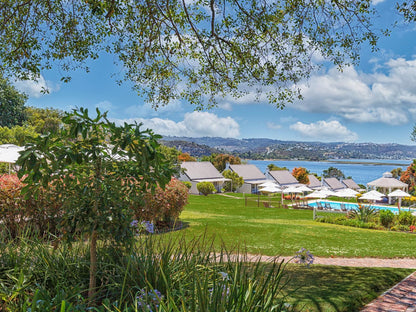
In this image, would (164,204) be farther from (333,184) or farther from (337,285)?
(333,184)

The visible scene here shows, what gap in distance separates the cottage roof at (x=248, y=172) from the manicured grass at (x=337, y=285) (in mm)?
47677

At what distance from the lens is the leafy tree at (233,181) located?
2031 inches

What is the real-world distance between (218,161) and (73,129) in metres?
65.2

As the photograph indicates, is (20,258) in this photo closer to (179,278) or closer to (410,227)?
(179,278)

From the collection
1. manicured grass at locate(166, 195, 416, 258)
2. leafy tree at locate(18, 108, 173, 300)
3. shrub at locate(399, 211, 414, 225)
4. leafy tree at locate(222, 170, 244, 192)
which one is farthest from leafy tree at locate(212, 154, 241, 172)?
leafy tree at locate(18, 108, 173, 300)

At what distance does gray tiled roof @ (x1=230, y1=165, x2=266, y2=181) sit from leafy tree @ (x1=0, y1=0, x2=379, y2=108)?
4637 cm

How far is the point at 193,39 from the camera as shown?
8719 mm

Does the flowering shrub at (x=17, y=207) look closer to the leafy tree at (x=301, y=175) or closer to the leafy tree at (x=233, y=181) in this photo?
the leafy tree at (x=233, y=181)

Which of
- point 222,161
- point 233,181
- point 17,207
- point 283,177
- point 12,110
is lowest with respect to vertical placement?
point 233,181

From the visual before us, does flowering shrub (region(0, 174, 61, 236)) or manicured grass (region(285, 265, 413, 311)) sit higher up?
flowering shrub (region(0, 174, 61, 236))

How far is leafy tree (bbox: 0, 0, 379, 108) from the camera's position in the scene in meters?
7.62

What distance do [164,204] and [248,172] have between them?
45975mm

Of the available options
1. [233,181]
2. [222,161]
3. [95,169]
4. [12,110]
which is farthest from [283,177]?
[95,169]

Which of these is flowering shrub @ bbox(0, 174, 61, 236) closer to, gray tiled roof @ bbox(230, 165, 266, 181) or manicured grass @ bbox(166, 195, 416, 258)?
manicured grass @ bbox(166, 195, 416, 258)
